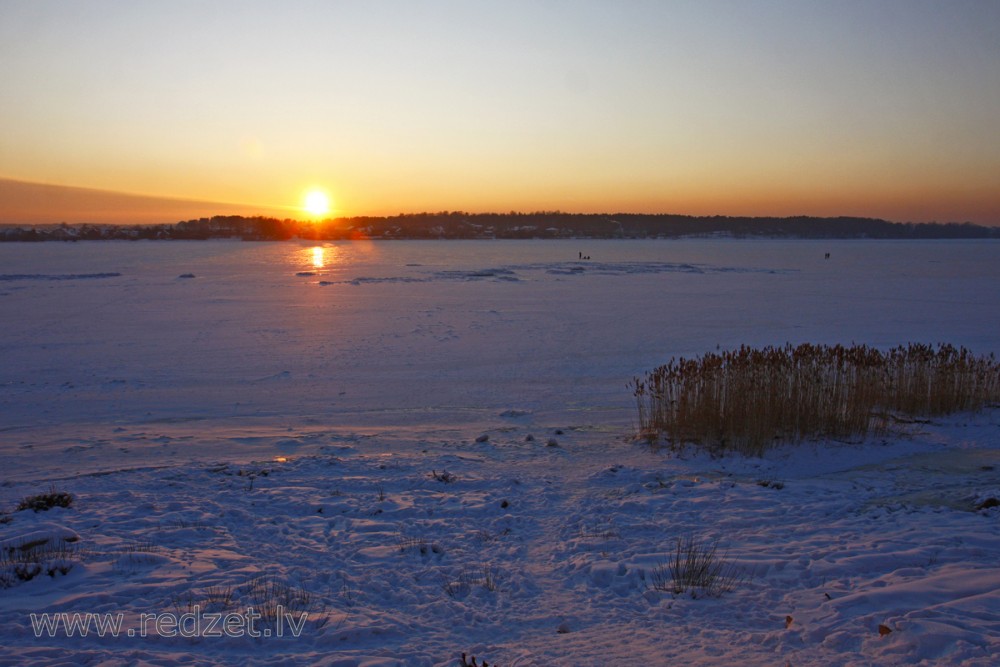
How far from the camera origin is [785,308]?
1031 inches

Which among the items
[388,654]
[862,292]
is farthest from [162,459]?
[862,292]

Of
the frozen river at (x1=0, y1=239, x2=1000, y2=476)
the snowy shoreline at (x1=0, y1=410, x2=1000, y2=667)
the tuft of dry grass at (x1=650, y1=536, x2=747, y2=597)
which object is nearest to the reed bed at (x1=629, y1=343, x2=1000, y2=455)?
the snowy shoreline at (x1=0, y1=410, x2=1000, y2=667)

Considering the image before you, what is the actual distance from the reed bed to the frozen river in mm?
975

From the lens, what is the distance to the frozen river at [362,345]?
10.0 meters

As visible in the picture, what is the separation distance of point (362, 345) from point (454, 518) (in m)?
11.5

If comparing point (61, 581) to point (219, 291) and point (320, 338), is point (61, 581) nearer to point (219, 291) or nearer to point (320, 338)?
point (320, 338)

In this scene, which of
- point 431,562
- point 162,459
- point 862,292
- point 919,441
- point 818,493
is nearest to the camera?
point 431,562

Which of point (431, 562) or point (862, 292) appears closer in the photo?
point (431, 562)

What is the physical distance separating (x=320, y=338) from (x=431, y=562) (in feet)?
45.4

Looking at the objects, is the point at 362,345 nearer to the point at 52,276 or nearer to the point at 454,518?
the point at 454,518

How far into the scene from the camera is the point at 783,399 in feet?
30.2

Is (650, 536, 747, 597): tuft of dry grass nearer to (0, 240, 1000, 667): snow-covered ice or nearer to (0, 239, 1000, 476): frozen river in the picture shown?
(0, 240, 1000, 667): snow-covered ice

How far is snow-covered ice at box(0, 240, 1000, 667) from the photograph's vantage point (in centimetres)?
401

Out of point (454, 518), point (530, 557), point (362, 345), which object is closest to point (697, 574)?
point (530, 557)
